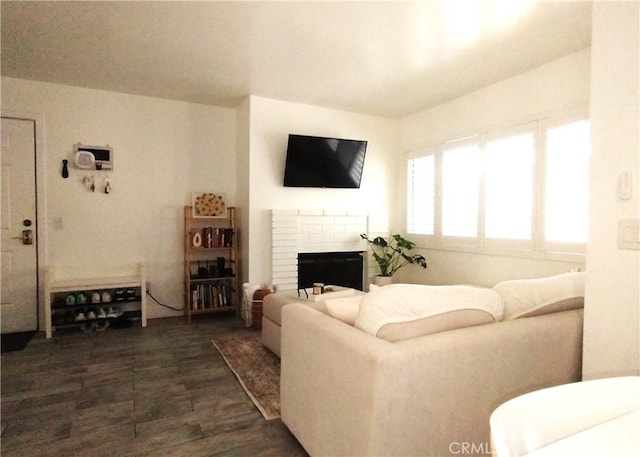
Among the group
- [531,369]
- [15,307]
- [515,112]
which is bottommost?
[15,307]

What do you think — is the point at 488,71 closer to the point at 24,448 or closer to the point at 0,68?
the point at 24,448

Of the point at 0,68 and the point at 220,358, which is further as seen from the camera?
the point at 0,68

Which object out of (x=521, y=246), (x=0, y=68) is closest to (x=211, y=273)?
(x=0, y=68)

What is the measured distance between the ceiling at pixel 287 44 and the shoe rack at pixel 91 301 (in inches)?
78.5

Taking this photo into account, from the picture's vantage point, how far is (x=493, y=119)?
3.69m

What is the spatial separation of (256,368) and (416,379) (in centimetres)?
177

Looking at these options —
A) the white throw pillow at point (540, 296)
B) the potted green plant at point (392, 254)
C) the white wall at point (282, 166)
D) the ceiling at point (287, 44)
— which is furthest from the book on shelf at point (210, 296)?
the white throw pillow at point (540, 296)

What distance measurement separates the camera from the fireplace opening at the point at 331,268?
4.50 metres

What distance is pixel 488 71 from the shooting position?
3352 millimetres

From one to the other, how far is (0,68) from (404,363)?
440 centimetres

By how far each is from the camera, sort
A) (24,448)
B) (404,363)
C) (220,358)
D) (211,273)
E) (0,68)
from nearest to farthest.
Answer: (404,363)
(24,448)
(220,358)
(0,68)
(211,273)

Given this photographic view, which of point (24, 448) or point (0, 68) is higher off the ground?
point (0, 68)

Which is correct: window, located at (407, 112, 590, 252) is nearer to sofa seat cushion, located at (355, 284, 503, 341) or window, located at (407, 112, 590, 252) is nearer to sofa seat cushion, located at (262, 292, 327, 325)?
sofa seat cushion, located at (355, 284, 503, 341)

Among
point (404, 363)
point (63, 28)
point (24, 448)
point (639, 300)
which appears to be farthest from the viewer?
point (63, 28)
